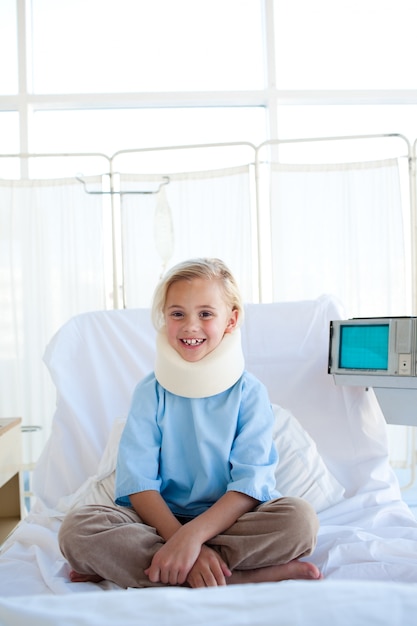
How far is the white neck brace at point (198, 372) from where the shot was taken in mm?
1477

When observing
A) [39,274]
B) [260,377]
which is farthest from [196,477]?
[39,274]

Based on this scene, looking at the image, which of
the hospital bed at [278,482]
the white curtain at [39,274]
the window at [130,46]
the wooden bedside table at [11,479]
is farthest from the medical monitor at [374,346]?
the window at [130,46]

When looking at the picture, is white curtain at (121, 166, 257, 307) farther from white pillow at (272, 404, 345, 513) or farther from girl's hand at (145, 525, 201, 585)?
girl's hand at (145, 525, 201, 585)

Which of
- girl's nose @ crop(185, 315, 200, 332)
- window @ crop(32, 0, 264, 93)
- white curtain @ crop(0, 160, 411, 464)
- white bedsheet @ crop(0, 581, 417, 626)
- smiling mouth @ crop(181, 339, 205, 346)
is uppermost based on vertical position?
window @ crop(32, 0, 264, 93)

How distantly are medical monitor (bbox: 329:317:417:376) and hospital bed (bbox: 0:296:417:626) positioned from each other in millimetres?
142

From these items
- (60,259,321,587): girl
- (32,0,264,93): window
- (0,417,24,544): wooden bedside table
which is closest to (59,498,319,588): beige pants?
(60,259,321,587): girl

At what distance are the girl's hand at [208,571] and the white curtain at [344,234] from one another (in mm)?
1926

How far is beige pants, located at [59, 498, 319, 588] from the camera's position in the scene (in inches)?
47.4

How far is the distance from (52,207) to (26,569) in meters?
2.00

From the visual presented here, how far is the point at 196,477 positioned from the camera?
1.46 m

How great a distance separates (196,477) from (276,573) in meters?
0.30

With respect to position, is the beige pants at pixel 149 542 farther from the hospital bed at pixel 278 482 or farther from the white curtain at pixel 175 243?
the white curtain at pixel 175 243

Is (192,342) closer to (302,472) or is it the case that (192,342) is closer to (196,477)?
(196,477)

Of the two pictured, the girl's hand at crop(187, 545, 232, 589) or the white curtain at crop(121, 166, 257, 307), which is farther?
the white curtain at crop(121, 166, 257, 307)
